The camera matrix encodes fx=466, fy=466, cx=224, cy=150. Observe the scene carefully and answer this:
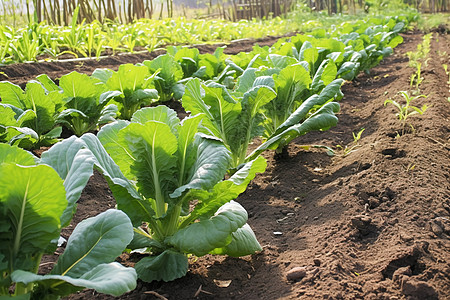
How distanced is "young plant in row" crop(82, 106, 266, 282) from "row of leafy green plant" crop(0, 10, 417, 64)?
475 centimetres

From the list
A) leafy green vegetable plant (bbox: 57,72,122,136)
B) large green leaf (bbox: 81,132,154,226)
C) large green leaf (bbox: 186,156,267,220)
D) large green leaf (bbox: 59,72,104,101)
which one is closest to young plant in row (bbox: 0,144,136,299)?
large green leaf (bbox: 81,132,154,226)

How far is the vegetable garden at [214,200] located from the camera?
5.21 ft

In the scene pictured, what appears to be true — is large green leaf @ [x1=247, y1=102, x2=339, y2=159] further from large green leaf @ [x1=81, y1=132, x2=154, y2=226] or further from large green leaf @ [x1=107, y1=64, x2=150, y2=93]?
large green leaf @ [x1=107, y1=64, x2=150, y2=93]

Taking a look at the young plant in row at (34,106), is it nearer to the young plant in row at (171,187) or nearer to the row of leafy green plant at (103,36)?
the young plant in row at (171,187)

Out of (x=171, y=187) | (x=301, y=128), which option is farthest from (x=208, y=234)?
(x=301, y=128)

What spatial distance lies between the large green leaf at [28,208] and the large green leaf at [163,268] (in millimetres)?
536

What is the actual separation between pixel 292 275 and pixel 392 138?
2229mm

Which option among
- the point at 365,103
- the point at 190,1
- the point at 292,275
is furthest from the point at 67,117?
the point at 190,1

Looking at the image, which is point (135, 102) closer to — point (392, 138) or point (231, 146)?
point (231, 146)

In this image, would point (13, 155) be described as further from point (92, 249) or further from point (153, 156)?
point (153, 156)

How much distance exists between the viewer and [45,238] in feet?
5.13

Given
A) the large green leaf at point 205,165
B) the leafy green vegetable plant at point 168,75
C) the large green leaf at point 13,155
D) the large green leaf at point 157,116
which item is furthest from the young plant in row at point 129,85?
the large green leaf at point 13,155

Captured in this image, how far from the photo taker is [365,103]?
5820 mm

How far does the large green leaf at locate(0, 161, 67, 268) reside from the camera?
1.40 meters
